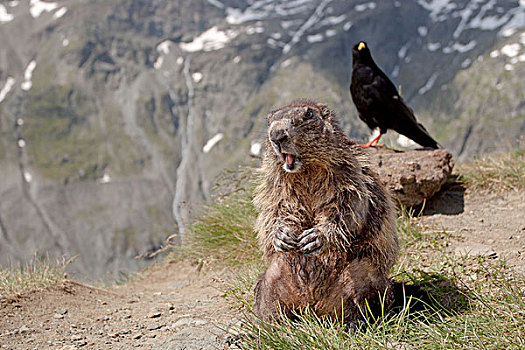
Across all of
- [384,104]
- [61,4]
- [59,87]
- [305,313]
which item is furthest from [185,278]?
[61,4]

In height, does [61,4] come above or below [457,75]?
above

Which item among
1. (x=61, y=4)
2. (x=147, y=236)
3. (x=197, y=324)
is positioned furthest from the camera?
(x=61, y=4)

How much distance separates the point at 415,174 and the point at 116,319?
4.15 meters

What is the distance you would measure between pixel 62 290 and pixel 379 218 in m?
4.05

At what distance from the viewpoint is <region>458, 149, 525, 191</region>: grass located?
19.5 ft

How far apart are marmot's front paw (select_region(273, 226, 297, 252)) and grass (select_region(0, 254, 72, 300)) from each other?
340 cm

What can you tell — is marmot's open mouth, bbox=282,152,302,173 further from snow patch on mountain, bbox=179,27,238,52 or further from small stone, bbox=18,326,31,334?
snow patch on mountain, bbox=179,27,238,52

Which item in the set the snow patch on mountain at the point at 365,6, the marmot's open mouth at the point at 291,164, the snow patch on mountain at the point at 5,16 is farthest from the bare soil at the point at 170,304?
the snow patch on mountain at the point at 365,6

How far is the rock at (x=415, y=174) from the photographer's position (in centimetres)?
538

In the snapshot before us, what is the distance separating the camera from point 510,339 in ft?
7.75

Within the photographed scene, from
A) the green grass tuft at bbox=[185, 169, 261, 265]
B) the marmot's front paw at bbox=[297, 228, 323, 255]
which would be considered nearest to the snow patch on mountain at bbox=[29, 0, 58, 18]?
the green grass tuft at bbox=[185, 169, 261, 265]

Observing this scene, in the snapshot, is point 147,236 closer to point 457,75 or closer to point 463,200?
point 463,200

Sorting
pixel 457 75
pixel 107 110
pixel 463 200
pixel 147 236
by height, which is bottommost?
pixel 147 236

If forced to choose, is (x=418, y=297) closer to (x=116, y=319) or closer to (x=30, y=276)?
(x=116, y=319)
